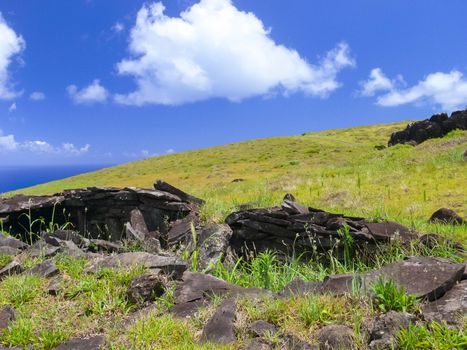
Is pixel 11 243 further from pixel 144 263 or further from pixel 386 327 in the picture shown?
pixel 386 327

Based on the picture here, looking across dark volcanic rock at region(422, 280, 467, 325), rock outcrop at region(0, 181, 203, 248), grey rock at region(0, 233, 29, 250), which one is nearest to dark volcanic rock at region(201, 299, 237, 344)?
dark volcanic rock at region(422, 280, 467, 325)

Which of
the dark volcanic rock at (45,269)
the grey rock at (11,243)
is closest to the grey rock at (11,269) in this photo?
the dark volcanic rock at (45,269)

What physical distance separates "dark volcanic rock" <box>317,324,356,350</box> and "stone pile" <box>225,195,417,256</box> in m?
4.68

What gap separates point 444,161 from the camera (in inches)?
1014

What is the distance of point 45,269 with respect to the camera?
8008 mm

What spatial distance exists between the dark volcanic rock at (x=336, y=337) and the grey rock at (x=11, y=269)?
242 inches

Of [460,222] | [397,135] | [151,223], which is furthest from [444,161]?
[397,135]

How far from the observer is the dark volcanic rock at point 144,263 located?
7438 millimetres

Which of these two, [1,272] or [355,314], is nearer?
[355,314]

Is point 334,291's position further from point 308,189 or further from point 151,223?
point 308,189

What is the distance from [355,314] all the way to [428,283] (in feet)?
3.84

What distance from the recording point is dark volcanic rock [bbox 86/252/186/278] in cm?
744

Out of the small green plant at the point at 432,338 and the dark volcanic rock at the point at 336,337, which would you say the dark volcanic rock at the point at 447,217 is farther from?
the dark volcanic rock at the point at 336,337

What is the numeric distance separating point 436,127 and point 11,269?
51720 mm
